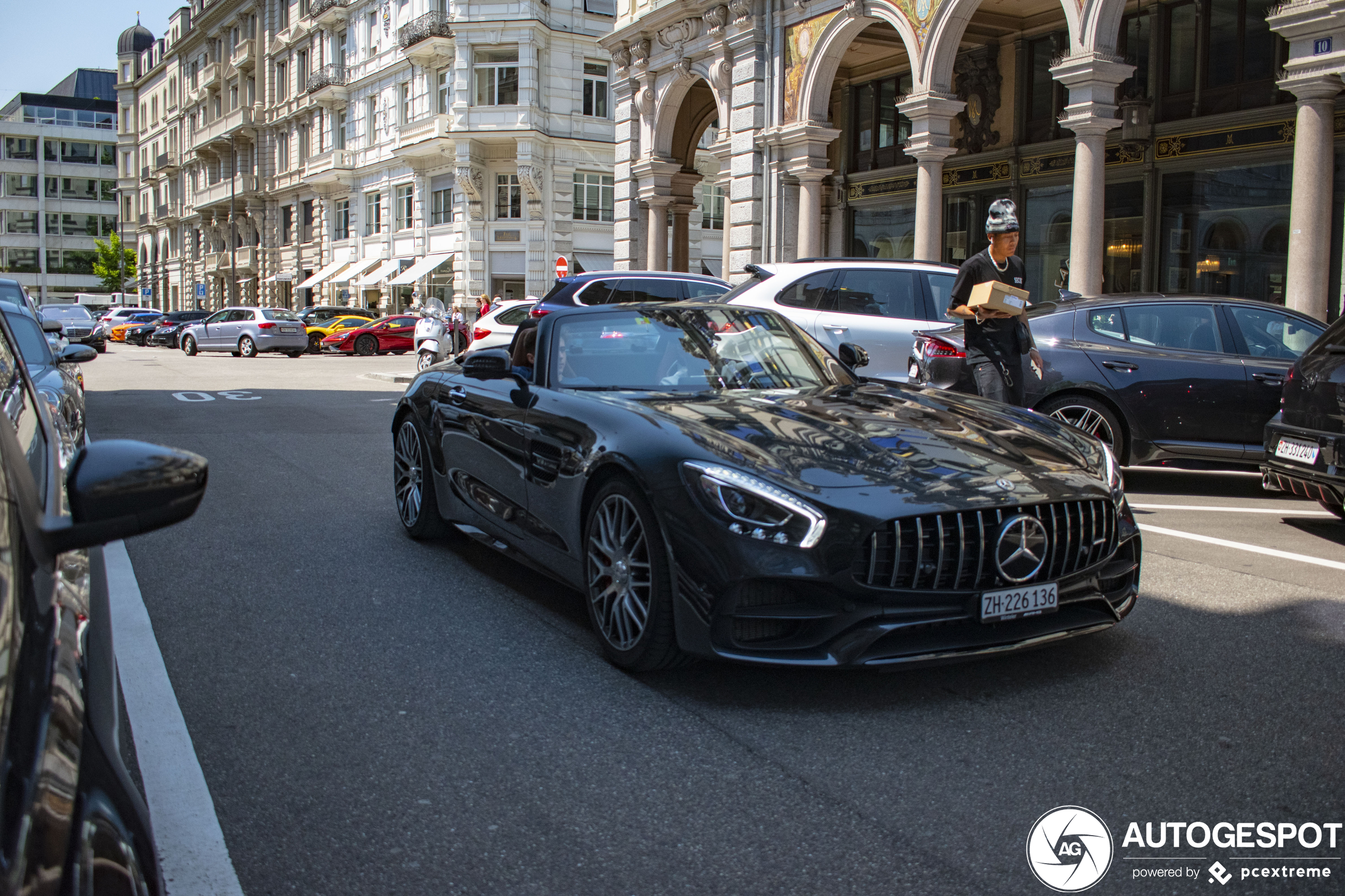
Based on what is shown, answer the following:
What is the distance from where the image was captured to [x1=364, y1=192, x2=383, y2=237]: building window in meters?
51.1

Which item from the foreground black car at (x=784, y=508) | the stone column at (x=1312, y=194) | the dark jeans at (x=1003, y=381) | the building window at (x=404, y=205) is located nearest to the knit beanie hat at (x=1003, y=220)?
the dark jeans at (x=1003, y=381)

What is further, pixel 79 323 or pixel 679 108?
pixel 79 323

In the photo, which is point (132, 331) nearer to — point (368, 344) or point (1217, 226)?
point (368, 344)

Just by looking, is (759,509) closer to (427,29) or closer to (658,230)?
(658,230)

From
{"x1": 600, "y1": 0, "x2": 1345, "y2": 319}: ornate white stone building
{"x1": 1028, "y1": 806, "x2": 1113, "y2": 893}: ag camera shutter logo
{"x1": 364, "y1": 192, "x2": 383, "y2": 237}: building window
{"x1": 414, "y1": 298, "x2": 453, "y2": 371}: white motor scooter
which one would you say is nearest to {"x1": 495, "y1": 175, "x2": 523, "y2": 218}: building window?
{"x1": 364, "y1": 192, "x2": 383, "y2": 237}: building window

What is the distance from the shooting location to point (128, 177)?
9544 centimetres

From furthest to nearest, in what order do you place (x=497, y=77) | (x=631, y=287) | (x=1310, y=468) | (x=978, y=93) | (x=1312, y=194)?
(x=497, y=77) → (x=978, y=93) → (x=631, y=287) → (x=1312, y=194) → (x=1310, y=468)

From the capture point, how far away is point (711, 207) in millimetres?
48031

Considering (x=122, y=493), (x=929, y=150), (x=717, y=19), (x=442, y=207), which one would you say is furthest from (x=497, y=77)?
(x=122, y=493)

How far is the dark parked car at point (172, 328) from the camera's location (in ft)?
151

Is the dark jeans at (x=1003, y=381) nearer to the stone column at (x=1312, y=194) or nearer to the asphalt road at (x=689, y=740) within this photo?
the asphalt road at (x=689, y=740)

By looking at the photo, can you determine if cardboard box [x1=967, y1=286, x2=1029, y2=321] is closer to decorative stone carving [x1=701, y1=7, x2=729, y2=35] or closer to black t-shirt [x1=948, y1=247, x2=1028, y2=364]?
black t-shirt [x1=948, y1=247, x2=1028, y2=364]

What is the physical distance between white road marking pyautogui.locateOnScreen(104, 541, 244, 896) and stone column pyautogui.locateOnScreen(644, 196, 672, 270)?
74.7 ft

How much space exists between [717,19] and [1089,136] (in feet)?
32.9
